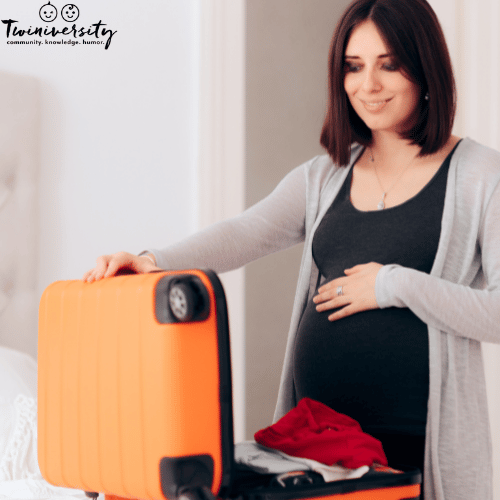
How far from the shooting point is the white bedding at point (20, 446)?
3.81 feet

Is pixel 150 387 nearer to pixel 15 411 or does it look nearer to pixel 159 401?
pixel 159 401

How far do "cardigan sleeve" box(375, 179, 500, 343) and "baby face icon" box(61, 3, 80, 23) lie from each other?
1.26m

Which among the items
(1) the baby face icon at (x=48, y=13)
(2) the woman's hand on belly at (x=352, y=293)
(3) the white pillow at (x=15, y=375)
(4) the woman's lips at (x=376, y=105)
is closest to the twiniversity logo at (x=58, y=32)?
(1) the baby face icon at (x=48, y=13)

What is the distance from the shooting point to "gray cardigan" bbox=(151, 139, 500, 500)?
0.93 metres

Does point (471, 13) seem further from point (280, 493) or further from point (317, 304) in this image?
point (280, 493)

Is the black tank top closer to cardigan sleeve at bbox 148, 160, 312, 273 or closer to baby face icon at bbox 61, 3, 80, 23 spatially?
cardigan sleeve at bbox 148, 160, 312, 273

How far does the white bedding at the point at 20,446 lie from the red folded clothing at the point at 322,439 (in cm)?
50

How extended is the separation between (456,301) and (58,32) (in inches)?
52.6

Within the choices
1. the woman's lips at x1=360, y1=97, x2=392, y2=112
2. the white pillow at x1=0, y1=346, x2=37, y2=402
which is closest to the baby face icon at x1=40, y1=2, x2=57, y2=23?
the white pillow at x1=0, y1=346, x2=37, y2=402

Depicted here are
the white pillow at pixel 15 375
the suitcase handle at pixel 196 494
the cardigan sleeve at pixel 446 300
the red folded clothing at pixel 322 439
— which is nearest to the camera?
the suitcase handle at pixel 196 494

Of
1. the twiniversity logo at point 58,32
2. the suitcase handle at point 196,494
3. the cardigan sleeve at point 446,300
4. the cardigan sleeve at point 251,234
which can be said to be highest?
the twiniversity logo at point 58,32

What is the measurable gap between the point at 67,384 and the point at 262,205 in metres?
0.53

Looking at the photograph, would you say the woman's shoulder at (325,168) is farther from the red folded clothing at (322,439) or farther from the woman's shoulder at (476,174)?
the red folded clothing at (322,439)

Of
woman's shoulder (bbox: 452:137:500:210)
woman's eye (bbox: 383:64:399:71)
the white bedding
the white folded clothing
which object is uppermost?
woman's eye (bbox: 383:64:399:71)
